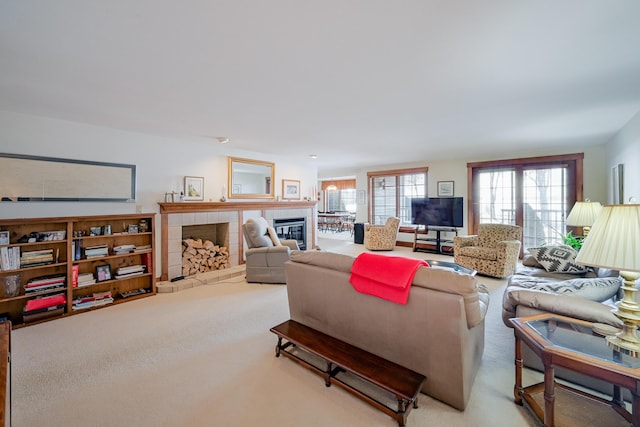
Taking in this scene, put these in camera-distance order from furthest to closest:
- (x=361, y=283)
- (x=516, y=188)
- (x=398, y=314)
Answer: (x=516, y=188) → (x=361, y=283) → (x=398, y=314)

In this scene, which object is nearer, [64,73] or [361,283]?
[361,283]

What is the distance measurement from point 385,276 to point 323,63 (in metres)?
Result: 1.62

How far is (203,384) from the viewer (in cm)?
191

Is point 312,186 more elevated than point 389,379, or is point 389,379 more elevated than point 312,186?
point 312,186

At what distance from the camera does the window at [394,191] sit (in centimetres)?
726

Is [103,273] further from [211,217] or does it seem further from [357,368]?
[357,368]

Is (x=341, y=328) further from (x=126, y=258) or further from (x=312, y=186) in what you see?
(x=312, y=186)

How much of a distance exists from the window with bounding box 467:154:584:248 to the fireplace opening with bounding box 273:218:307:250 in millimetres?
3963

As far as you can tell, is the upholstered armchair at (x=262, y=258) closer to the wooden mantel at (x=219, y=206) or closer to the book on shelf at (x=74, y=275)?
the wooden mantel at (x=219, y=206)

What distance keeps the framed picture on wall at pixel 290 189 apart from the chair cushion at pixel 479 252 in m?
3.68

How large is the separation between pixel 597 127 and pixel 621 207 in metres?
3.69

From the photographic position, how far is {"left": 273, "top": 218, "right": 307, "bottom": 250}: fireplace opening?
6032 millimetres

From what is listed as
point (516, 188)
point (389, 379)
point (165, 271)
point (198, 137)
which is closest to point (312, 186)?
point (198, 137)

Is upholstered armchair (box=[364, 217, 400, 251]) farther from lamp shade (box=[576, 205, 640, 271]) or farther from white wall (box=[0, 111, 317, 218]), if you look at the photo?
lamp shade (box=[576, 205, 640, 271])
